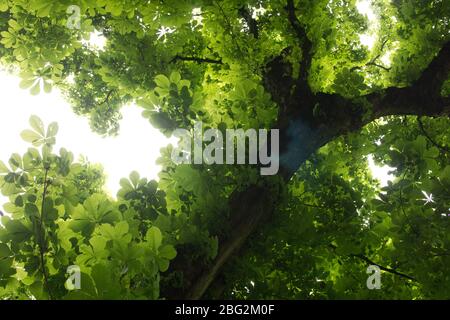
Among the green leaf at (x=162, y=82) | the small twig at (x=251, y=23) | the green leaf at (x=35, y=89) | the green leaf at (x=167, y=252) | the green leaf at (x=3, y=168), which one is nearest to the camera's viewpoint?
the green leaf at (x=167, y=252)

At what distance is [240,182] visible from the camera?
3342 millimetres

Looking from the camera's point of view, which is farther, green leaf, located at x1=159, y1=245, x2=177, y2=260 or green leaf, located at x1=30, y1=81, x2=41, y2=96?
green leaf, located at x1=30, y1=81, x2=41, y2=96

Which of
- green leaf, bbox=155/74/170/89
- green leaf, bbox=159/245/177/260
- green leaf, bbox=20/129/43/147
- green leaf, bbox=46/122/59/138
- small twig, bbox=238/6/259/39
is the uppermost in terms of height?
small twig, bbox=238/6/259/39

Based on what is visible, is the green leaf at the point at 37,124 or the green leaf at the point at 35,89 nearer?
the green leaf at the point at 37,124

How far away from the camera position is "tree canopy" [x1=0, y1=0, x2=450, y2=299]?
2494 mm

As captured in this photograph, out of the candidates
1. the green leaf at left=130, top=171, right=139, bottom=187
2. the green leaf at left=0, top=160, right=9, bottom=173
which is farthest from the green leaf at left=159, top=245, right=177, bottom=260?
the green leaf at left=0, top=160, right=9, bottom=173

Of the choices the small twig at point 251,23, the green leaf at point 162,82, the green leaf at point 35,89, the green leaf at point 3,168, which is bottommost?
the green leaf at point 3,168

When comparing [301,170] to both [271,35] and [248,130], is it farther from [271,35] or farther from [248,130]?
[271,35]

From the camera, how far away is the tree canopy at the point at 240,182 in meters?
2.49

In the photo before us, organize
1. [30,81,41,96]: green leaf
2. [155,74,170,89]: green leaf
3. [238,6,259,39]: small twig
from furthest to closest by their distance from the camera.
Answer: [238,6,259,39]: small twig, [30,81,41,96]: green leaf, [155,74,170,89]: green leaf

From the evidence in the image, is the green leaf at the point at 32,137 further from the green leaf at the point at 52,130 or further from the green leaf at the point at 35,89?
the green leaf at the point at 35,89

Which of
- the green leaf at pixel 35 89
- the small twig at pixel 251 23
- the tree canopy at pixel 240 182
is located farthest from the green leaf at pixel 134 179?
the small twig at pixel 251 23

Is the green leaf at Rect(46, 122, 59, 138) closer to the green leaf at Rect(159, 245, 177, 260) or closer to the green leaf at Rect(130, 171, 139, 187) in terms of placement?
the green leaf at Rect(130, 171, 139, 187)
